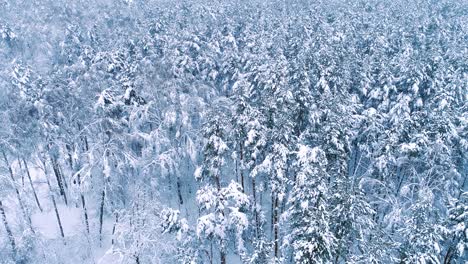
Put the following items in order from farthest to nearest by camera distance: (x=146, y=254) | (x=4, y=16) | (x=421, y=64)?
(x=4, y=16) → (x=421, y=64) → (x=146, y=254)

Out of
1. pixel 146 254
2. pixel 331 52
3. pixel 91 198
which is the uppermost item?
pixel 331 52

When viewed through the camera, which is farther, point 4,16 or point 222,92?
point 4,16

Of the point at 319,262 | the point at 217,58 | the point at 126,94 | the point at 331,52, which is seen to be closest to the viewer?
the point at 319,262

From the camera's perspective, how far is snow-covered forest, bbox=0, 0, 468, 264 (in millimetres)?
18734

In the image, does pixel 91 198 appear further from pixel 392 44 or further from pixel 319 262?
pixel 392 44

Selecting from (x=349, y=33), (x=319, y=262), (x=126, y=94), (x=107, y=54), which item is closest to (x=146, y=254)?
(x=126, y=94)

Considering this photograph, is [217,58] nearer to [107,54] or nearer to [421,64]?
[107,54]

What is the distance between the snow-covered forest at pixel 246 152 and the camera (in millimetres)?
18734

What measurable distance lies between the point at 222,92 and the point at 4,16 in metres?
49.3

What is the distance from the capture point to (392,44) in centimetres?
4422

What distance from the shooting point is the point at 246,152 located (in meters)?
24.2

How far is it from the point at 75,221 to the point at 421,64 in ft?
107

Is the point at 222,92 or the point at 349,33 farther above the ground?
the point at 349,33

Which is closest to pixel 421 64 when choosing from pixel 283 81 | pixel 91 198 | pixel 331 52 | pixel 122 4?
pixel 331 52
